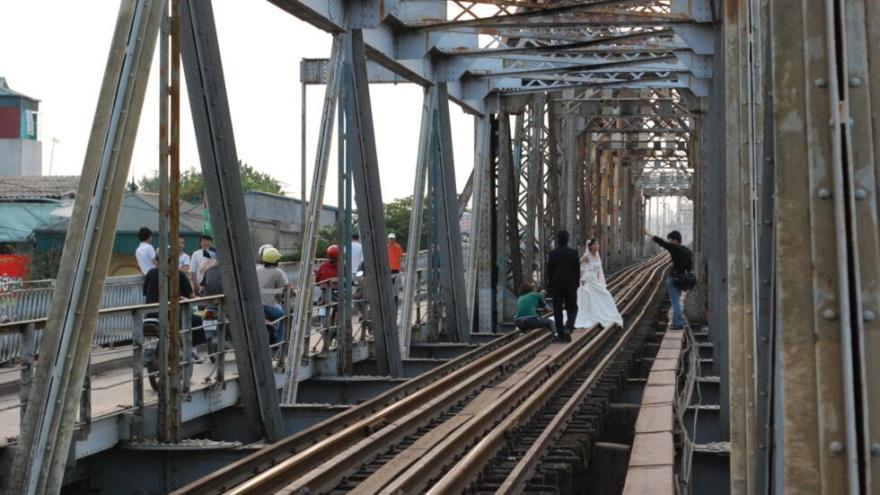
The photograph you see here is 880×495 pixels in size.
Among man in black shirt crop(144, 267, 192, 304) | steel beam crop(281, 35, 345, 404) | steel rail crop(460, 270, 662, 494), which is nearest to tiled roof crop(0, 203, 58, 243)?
steel beam crop(281, 35, 345, 404)

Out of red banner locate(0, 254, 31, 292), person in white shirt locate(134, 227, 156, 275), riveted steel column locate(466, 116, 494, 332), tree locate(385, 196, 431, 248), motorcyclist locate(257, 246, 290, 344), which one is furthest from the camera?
tree locate(385, 196, 431, 248)

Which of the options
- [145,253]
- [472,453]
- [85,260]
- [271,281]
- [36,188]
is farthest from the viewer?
[36,188]

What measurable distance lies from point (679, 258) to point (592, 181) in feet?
103

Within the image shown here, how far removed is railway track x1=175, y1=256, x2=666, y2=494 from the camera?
31.6 ft

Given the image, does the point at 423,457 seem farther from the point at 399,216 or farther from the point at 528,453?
the point at 399,216

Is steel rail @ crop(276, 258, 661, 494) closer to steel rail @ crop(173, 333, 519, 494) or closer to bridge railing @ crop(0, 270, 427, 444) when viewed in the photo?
steel rail @ crop(173, 333, 519, 494)

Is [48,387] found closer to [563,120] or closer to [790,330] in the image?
[790,330]

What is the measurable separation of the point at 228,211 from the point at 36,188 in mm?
28886

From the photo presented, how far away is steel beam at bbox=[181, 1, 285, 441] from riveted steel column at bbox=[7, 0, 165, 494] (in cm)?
152

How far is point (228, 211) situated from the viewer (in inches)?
466

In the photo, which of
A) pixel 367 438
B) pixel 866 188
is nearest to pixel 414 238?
pixel 367 438

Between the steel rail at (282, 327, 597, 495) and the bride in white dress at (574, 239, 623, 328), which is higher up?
the bride in white dress at (574, 239, 623, 328)

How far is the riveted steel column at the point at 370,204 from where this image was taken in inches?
645

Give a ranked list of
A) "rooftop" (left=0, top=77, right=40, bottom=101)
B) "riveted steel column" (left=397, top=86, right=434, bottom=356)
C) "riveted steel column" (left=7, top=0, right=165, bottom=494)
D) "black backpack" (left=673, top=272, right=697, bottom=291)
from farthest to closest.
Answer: "rooftop" (left=0, top=77, right=40, bottom=101) < "black backpack" (left=673, top=272, right=697, bottom=291) < "riveted steel column" (left=397, top=86, right=434, bottom=356) < "riveted steel column" (left=7, top=0, right=165, bottom=494)
